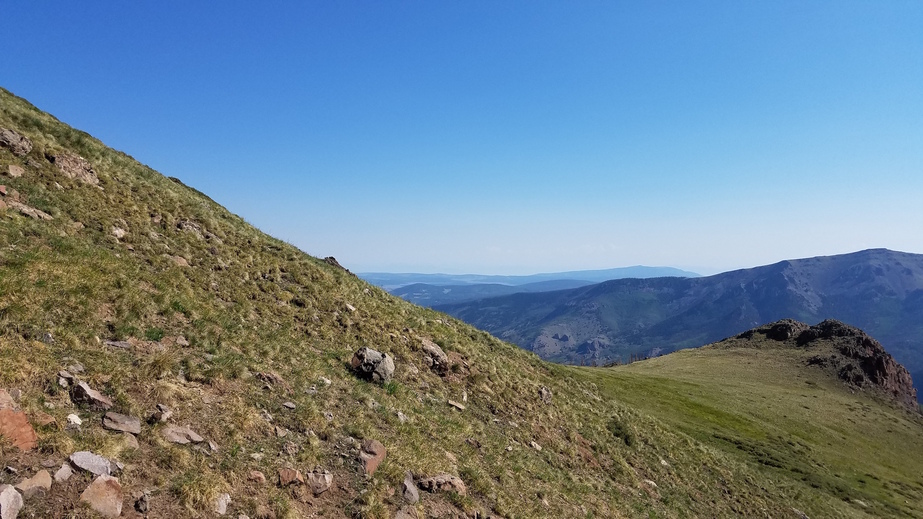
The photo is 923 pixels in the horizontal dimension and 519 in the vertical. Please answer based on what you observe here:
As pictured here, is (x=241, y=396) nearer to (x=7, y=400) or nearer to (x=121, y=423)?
(x=121, y=423)

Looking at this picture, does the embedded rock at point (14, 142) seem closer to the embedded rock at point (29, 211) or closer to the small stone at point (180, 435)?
the embedded rock at point (29, 211)

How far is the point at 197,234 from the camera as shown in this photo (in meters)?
24.9

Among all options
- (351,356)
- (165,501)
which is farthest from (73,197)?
(165,501)

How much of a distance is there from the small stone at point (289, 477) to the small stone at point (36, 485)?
4242 mm

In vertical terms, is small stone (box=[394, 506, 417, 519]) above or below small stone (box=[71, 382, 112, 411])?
below

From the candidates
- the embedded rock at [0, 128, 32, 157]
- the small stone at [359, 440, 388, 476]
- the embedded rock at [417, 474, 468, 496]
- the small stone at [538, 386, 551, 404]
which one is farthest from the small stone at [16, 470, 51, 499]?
the small stone at [538, 386, 551, 404]

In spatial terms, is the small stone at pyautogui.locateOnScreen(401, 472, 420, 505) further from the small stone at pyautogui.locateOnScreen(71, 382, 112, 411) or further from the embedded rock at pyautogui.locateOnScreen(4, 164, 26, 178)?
the embedded rock at pyautogui.locateOnScreen(4, 164, 26, 178)

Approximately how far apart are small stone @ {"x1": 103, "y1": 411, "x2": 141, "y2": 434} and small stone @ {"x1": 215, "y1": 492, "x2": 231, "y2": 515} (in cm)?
249

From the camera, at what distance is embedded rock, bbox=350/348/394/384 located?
739 inches

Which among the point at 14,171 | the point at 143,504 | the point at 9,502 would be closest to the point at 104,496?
the point at 143,504

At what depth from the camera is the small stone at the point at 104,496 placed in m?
7.45

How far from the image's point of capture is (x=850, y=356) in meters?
109

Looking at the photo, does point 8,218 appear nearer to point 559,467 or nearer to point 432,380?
point 432,380

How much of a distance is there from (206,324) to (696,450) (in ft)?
116
